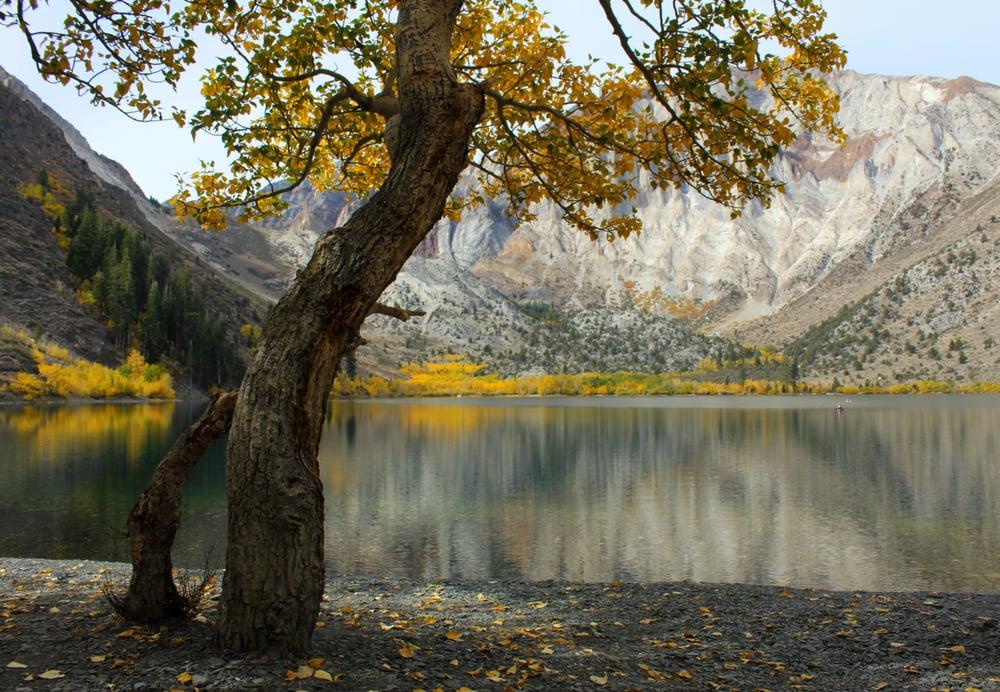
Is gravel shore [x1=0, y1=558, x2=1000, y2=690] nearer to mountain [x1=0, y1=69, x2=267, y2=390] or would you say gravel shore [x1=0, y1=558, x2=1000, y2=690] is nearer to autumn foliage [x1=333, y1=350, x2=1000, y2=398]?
mountain [x1=0, y1=69, x2=267, y2=390]

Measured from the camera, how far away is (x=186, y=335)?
106375mm

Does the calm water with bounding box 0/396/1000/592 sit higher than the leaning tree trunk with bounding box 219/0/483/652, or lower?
lower

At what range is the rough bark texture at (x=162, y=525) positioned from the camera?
6148mm

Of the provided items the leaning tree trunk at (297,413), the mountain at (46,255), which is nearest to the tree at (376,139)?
the leaning tree trunk at (297,413)

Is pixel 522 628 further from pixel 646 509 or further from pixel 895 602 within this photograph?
pixel 646 509

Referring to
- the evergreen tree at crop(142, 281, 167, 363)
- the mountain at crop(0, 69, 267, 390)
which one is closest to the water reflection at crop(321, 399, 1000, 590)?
the evergreen tree at crop(142, 281, 167, 363)

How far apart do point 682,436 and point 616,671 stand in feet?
184

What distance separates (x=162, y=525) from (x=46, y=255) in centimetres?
11154

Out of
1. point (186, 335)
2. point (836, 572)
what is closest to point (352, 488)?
point (836, 572)

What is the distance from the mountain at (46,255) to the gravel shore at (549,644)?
8683cm

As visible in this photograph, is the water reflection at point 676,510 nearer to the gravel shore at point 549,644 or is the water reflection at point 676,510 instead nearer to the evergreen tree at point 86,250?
the gravel shore at point 549,644

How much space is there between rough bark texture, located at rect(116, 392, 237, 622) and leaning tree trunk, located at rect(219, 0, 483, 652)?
101 centimetres

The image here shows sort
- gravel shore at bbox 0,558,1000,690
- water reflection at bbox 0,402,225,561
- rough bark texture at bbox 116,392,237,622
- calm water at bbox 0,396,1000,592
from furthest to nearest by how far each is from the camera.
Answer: water reflection at bbox 0,402,225,561
calm water at bbox 0,396,1000,592
rough bark texture at bbox 116,392,237,622
gravel shore at bbox 0,558,1000,690

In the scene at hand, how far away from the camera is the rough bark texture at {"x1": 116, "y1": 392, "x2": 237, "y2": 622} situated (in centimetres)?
615
